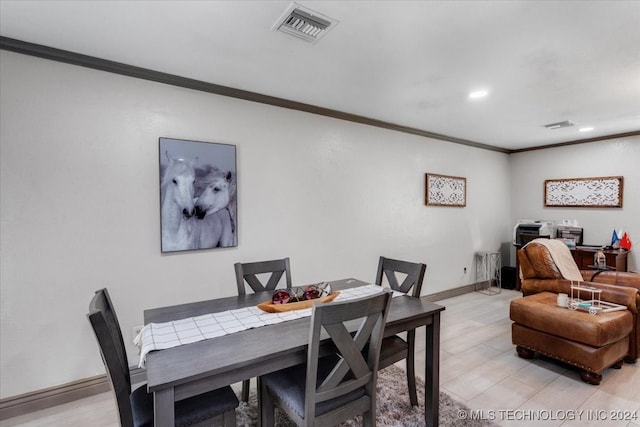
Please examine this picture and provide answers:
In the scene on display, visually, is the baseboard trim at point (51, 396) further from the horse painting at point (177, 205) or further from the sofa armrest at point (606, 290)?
the sofa armrest at point (606, 290)

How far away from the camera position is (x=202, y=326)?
1645 mm

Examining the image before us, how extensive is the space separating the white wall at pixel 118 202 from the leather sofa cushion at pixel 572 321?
1739 mm

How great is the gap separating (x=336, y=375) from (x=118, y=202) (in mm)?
2064

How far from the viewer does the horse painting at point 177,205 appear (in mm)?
2602

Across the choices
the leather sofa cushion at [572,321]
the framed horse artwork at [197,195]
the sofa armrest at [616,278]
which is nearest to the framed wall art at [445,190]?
the sofa armrest at [616,278]

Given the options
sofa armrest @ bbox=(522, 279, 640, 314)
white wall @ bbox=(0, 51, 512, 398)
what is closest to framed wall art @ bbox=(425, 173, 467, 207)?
white wall @ bbox=(0, 51, 512, 398)

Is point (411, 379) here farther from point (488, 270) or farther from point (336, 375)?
point (488, 270)

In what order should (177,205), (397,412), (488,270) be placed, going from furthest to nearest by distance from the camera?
(488,270)
(177,205)
(397,412)

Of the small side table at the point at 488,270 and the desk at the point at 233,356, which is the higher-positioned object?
the desk at the point at 233,356

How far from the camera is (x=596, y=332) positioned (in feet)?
7.79

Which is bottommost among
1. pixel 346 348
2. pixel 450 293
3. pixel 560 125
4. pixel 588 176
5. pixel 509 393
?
pixel 509 393

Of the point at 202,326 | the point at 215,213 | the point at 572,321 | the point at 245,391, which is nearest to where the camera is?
the point at 202,326

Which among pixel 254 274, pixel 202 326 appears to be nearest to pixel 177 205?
pixel 254 274

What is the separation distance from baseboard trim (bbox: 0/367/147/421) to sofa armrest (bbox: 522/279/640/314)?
3.95m
